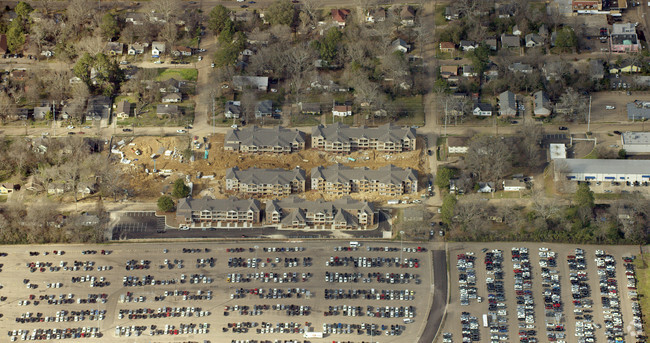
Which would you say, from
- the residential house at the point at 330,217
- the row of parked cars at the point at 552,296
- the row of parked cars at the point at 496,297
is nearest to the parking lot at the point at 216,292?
the residential house at the point at 330,217

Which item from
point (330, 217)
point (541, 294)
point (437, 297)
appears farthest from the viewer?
point (330, 217)

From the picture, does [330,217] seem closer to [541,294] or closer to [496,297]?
[496,297]

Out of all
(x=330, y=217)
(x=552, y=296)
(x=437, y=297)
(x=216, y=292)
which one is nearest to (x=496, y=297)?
(x=552, y=296)

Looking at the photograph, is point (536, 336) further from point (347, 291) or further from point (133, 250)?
point (133, 250)

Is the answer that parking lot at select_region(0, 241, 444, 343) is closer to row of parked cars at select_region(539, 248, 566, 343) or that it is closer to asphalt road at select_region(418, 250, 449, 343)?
asphalt road at select_region(418, 250, 449, 343)

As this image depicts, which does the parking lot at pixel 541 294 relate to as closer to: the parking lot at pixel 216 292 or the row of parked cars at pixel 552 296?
the row of parked cars at pixel 552 296

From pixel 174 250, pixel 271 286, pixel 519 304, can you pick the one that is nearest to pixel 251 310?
pixel 271 286
